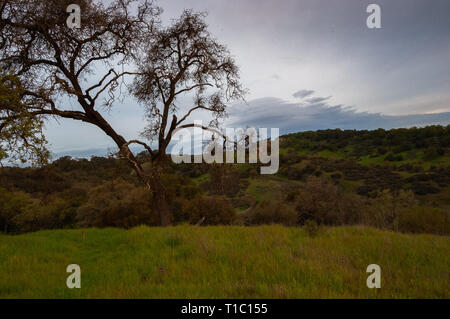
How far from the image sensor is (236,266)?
3.97 m

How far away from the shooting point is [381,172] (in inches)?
1578

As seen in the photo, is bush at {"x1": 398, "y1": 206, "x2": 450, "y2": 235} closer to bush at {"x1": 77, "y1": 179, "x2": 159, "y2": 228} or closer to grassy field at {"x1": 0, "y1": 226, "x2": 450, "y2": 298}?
grassy field at {"x1": 0, "y1": 226, "x2": 450, "y2": 298}

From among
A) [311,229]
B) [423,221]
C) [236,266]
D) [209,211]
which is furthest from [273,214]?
[236,266]

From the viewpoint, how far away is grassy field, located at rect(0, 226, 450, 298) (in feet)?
10.2

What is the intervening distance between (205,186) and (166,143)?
13873 millimetres

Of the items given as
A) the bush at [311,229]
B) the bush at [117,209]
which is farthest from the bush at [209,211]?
the bush at [311,229]

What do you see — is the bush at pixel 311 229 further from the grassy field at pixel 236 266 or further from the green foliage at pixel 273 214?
the green foliage at pixel 273 214

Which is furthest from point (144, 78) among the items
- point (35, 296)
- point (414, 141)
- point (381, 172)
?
point (414, 141)

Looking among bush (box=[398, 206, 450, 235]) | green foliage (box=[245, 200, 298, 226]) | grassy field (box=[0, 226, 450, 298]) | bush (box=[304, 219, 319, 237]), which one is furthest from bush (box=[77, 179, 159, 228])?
bush (box=[398, 206, 450, 235])

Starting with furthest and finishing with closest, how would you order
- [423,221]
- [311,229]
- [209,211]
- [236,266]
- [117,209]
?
1. [209,211]
2. [117,209]
3. [423,221]
4. [311,229]
5. [236,266]

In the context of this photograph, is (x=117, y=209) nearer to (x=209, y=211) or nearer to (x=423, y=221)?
(x=209, y=211)

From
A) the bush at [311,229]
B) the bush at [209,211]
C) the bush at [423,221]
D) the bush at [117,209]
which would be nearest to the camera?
the bush at [311,229]

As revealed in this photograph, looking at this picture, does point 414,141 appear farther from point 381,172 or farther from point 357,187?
point 357,187

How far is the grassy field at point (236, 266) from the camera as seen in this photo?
311cm
